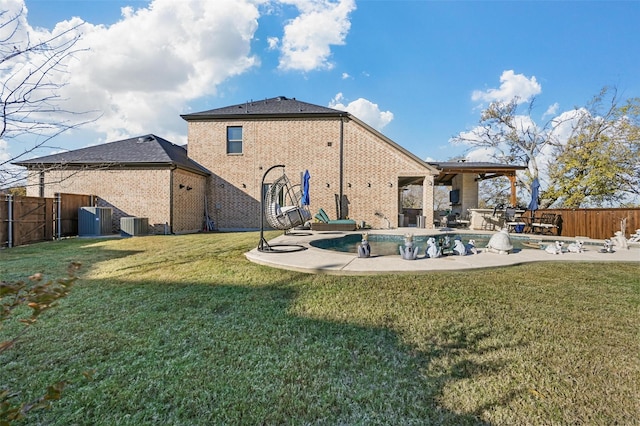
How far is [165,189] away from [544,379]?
1469 cm

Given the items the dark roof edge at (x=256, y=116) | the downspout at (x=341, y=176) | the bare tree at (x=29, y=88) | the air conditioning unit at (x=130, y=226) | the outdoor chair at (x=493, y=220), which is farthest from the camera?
the downspout at (x=341, y=176)

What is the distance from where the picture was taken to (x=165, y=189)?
13.4 metres

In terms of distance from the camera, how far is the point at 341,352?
270 cm

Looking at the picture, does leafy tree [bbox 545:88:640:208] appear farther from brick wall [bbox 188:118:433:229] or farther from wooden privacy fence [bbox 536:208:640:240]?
brick wall [bbox 188:118:433:229]

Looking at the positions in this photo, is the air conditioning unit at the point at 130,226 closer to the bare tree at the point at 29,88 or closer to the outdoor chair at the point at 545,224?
the bare tree at the point at 29,88

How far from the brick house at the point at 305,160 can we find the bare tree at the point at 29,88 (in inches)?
556

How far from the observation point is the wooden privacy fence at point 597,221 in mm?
10109

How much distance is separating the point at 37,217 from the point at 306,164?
11.8m

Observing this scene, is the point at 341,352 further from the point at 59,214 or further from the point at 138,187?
the point at 138,187

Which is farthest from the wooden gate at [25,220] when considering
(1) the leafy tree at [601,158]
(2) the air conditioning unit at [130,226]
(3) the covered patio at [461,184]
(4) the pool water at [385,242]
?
(1) the leafy tree at [601,158]

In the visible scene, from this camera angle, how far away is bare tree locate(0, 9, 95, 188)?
1.71 meters

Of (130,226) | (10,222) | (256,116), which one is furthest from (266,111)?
(10,222)

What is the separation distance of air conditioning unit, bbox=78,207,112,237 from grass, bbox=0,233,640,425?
966 cm

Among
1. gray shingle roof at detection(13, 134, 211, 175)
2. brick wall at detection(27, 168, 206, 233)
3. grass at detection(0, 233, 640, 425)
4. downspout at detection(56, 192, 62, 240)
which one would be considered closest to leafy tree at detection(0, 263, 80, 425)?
grass at detection(0, 233, 640, 425)
